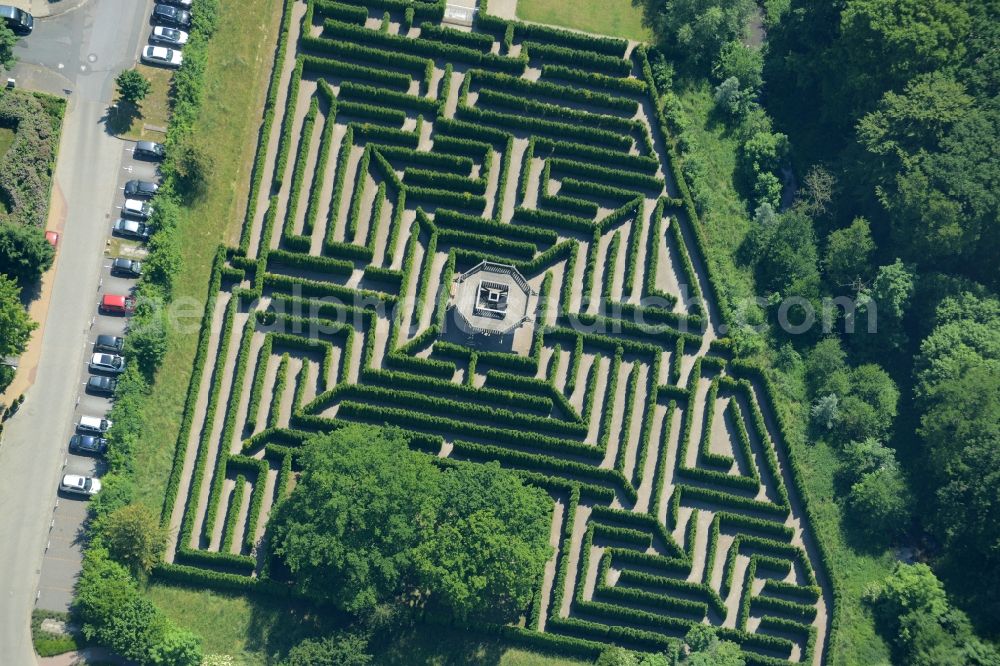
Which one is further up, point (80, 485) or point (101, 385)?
point (101, 385)

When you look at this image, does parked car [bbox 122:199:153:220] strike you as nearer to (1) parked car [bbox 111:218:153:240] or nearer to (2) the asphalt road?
(1) parked car [bbox 111:218:153:240]

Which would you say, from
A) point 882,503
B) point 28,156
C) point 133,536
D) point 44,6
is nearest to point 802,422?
point 882,503

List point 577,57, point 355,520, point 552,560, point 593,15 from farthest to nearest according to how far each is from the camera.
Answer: point 593,15 < point 577,57 < point 552,560 < point 355,520

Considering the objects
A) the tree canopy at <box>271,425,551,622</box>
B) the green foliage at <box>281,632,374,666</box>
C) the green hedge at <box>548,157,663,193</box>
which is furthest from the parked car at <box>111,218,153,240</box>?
the green foliage at <box>281,632,374,666</box>

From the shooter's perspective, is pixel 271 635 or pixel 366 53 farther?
pixel 366 53

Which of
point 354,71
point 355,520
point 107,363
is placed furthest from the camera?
point 354,71

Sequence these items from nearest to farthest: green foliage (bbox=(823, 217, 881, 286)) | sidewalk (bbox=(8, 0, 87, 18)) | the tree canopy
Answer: the tree canopy → sidewalk (bbox=(8, 0, 87, 18)) → green foliage (bbox=(823, 217, 881, 286))

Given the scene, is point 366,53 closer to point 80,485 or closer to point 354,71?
point 354,71

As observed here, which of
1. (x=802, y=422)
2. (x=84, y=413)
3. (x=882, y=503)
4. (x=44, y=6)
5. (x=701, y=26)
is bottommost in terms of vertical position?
(x=84, y=413)
